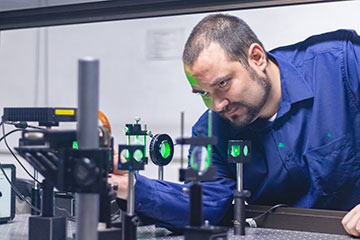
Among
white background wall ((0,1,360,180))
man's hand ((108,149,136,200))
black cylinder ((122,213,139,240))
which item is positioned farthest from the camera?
white background wall ((0,1,360,180))

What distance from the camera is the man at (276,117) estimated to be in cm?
189

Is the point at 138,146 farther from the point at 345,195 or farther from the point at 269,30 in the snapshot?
the point at 269,30

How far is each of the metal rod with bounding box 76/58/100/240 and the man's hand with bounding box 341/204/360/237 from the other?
90 cm

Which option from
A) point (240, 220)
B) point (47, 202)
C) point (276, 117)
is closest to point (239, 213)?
point (240, 220)

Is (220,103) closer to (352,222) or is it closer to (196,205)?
(352,222)

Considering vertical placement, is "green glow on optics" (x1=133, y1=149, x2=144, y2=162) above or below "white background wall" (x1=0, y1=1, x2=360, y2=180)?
below

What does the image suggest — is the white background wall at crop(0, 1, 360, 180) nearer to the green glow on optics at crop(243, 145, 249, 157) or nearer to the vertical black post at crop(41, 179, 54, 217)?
the green glow on optics at crop(243, 145, 249, 157)

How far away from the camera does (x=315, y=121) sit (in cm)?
193

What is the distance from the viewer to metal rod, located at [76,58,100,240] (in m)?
0.99

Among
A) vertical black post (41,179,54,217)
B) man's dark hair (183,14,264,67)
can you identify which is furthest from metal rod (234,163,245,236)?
vertical black post (41,179,54,217)

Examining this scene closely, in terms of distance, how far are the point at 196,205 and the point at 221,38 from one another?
3.13 feet

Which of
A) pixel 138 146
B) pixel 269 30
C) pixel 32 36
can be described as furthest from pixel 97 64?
pixel 32 36

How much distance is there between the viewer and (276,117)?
1.97 m

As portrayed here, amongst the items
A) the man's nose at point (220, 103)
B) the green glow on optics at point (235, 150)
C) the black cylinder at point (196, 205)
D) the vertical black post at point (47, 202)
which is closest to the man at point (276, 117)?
the man's nose at point (220, 103)
